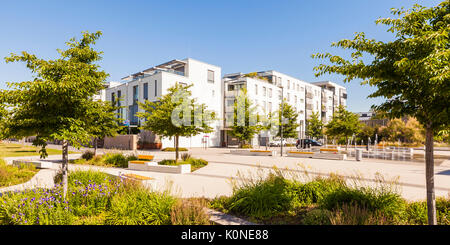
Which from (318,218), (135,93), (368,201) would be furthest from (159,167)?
(135,93)

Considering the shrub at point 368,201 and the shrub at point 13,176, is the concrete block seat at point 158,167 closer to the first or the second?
the shrub at point 13,176

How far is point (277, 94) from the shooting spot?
186ft

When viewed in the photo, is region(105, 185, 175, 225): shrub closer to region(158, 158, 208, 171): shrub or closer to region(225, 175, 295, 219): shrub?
region(225, 175, 295, 219): shrub

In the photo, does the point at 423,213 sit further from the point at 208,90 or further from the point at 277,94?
the point at 277,94

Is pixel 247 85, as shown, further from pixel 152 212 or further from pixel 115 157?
pixel 152 212

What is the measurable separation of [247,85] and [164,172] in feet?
122

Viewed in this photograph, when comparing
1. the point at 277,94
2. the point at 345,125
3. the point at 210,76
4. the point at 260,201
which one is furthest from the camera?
the point at 277,94

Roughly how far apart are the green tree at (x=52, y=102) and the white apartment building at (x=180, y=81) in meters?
33.5

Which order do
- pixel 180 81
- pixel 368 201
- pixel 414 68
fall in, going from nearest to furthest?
1. pixel 414 68
2. pixel 368 201
3. pixel 180 81

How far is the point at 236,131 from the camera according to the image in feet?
116

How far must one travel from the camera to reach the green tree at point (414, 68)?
12.9 ft

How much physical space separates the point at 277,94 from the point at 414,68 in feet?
176

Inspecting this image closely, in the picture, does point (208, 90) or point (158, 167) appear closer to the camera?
point (158, 167)
